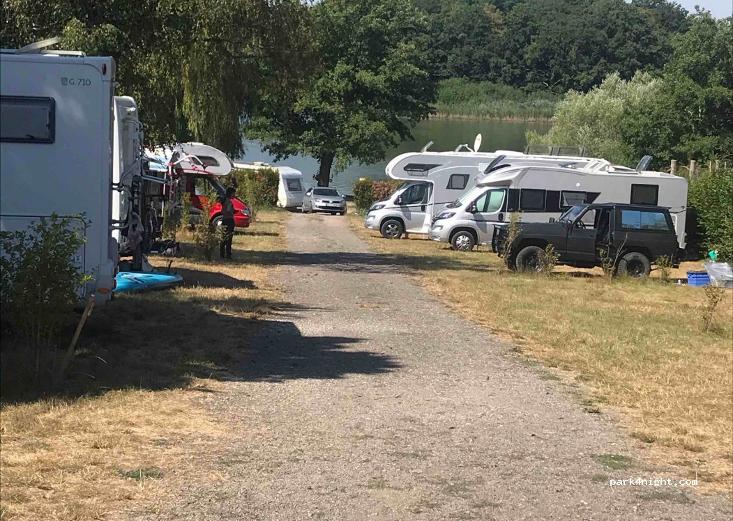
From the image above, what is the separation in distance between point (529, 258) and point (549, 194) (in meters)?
5.90

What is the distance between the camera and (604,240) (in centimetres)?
2102

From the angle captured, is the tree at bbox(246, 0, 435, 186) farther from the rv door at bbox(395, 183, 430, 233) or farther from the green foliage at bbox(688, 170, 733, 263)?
the green foliage at bbox(688, 170, 733, 263)

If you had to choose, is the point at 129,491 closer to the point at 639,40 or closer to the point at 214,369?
the point at 214,369

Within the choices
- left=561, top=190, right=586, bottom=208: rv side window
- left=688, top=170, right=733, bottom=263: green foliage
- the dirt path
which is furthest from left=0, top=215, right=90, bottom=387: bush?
left=688, top=170, right=733, bottom=263: green foliage

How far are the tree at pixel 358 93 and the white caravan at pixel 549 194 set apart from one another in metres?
27.7

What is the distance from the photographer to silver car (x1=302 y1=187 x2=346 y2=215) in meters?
47.5

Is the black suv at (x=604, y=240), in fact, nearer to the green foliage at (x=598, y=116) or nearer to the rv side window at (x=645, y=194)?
the rv side window at (x=645, y=194)

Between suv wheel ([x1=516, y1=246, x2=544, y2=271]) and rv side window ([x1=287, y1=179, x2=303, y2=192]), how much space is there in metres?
30.5

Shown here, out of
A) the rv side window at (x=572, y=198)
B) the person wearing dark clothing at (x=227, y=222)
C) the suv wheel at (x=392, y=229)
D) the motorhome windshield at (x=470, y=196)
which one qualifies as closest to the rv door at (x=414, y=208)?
the suv wheel at (x=392, y=229)

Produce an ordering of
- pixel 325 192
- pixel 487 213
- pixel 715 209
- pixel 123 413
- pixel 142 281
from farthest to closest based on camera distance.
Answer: pixel 325 192
pixel 487 213
pixel 715 209
pixel 142 281
pixel 123 413

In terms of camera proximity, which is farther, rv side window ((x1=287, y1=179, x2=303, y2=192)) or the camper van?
rv side window ((x1=287, y1=179, x2=303, y2=192))

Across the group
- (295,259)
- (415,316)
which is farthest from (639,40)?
(415,316)

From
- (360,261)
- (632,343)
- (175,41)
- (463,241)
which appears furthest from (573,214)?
(632,343)

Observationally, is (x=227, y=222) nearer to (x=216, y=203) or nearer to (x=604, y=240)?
(x=216, y=203)
